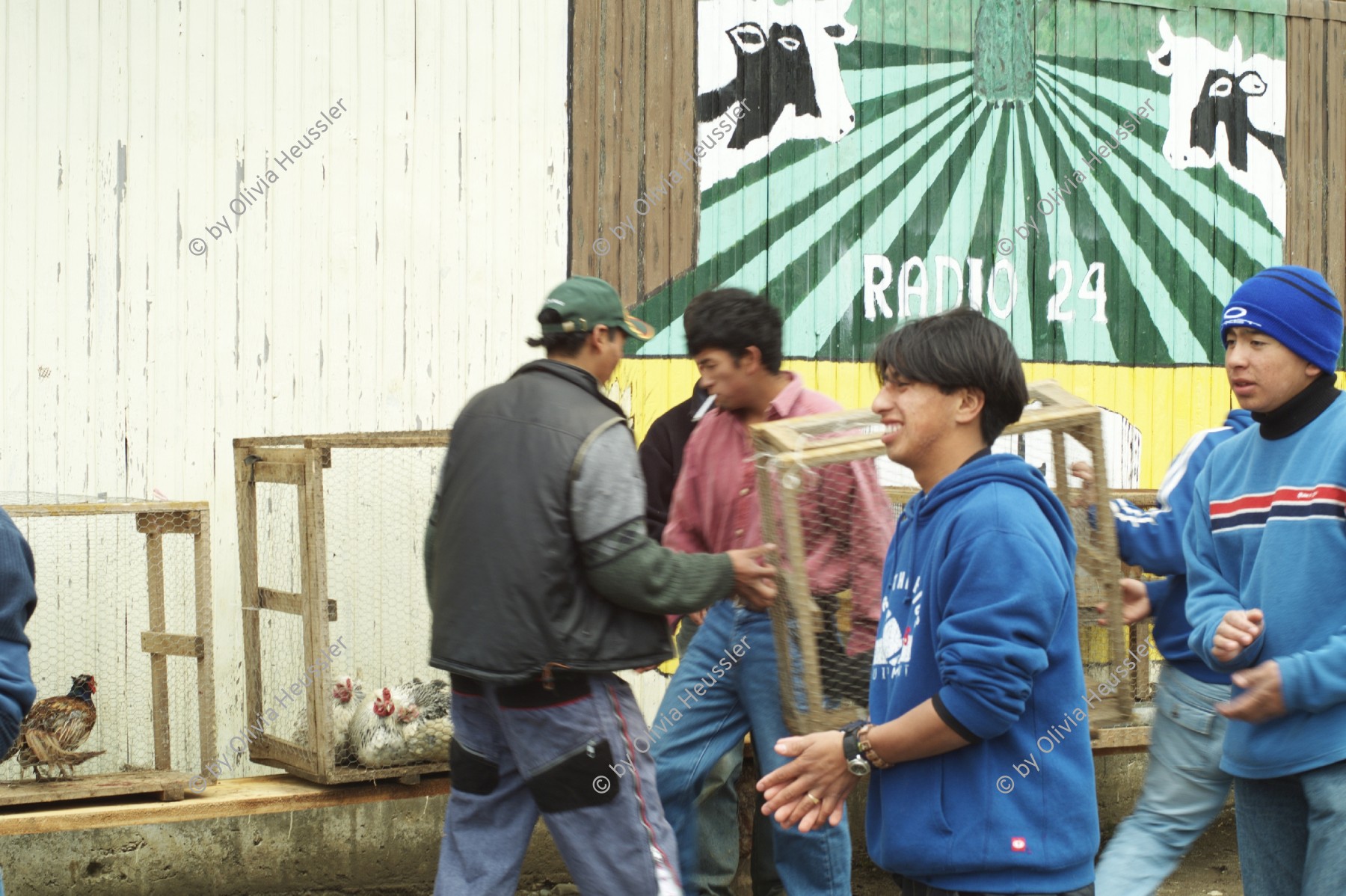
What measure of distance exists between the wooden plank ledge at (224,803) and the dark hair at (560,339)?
2.11 metres

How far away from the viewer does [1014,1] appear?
21.6 ft

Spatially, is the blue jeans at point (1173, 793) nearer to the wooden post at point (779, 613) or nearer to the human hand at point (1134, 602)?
the human hand at point (1134, 602)

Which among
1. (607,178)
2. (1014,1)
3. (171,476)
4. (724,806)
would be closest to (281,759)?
(171,476)

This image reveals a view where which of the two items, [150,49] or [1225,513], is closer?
[1225,513]

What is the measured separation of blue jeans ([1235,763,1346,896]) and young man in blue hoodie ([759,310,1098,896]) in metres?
0.73

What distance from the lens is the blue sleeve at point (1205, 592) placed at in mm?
2822

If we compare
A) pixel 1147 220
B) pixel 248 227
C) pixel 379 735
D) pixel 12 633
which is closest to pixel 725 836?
pixel 379 735

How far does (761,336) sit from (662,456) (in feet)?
3.19

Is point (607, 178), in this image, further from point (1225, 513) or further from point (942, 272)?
point (1225, 513)

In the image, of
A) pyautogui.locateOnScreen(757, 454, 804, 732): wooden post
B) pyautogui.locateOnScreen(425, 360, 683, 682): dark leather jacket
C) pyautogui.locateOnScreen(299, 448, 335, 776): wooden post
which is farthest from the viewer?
pyautogui.locateOnScreen(299, 448, 335, 776): wooden post

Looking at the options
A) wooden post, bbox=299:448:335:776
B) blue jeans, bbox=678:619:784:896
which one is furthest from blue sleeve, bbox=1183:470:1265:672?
wooden post, bbox=299:448:335:776

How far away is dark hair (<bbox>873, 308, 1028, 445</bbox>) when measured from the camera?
2.28 metres

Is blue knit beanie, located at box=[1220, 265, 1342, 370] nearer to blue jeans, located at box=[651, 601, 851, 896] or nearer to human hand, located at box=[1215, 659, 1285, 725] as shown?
human hand, located at box=[1215, 659, 1285, 725]

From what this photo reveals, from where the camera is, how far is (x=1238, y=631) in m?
2.71
